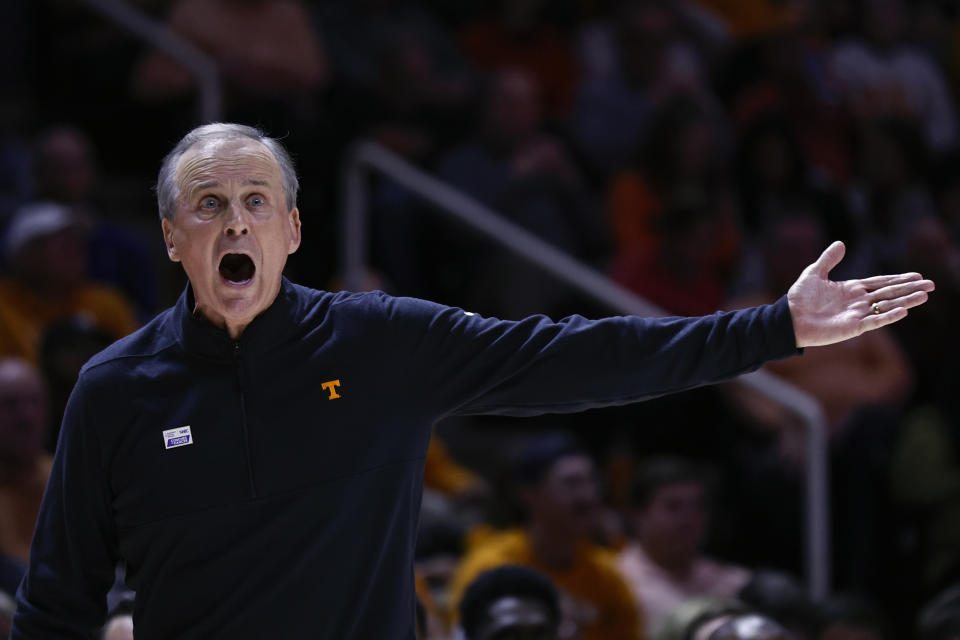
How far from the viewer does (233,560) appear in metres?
2.19

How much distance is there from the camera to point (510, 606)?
3.79 m

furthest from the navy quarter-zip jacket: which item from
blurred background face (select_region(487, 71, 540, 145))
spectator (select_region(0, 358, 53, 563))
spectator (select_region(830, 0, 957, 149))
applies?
spectator (select_region(830, 0, 957, 149))

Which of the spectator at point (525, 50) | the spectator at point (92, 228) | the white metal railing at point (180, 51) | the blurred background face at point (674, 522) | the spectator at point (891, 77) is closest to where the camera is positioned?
the blurred background face at point (674, 522)

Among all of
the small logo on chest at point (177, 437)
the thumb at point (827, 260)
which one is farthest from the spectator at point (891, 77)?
the small logo on chest at point (177, 437)

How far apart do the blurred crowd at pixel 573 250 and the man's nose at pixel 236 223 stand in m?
1.73

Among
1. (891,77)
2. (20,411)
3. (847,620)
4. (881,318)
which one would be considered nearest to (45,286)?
(20,411)

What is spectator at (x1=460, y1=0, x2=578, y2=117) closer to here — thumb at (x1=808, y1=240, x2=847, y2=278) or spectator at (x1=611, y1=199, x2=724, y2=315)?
spectator at (x1=611, y1=199, x2=724, y2=315)

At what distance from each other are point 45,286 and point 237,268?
307 cm

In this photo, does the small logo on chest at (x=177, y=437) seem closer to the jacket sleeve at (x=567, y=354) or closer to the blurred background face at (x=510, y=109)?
the jacket sleeve at (x=567, y=354)

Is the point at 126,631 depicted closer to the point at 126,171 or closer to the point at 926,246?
the point at 126,171

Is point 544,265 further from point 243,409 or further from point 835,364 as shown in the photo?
point 243,409

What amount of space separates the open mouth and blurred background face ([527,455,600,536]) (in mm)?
2617

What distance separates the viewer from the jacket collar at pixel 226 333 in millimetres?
2289

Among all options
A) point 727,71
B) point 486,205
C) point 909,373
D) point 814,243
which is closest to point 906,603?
point 909,373
